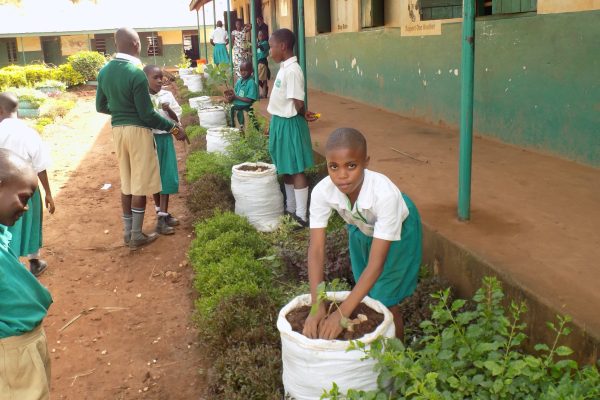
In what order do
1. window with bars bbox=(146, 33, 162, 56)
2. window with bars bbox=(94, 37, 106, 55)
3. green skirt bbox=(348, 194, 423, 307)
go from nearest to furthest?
1. green skirt bbox=(348, 194, 423, 307)
2. window with bars bbox=(94, 37, 106, 55)
3. window with bars bbox=(146, 33, 162, 56)

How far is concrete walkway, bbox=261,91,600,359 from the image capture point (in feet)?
8.09

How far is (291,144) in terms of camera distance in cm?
491

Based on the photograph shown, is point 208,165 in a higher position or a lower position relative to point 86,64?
lower

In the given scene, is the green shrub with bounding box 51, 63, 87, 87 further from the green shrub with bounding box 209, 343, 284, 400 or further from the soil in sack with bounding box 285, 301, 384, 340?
the soil in sack with bounding box 285, 301, 384, 340

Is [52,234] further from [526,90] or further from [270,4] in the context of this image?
[270,4]

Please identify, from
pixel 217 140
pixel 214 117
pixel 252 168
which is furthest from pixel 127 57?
pixel 214 117

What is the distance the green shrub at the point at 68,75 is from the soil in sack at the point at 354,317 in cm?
2094

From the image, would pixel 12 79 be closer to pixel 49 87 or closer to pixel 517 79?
pixel 49 87

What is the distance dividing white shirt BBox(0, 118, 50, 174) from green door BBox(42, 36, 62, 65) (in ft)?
89.0

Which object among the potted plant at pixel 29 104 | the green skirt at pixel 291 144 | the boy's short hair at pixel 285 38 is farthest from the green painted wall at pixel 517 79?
the potted plant at pixel 29 104

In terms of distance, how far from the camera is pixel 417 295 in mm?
3145

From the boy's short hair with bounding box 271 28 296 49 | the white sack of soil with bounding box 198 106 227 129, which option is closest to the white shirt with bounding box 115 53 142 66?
the boy's short hair with bounding box 271 28 296 49

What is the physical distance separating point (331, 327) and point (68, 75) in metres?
21.6

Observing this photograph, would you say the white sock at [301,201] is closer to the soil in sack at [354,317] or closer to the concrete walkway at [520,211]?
the concrete walkway at [520,211]
